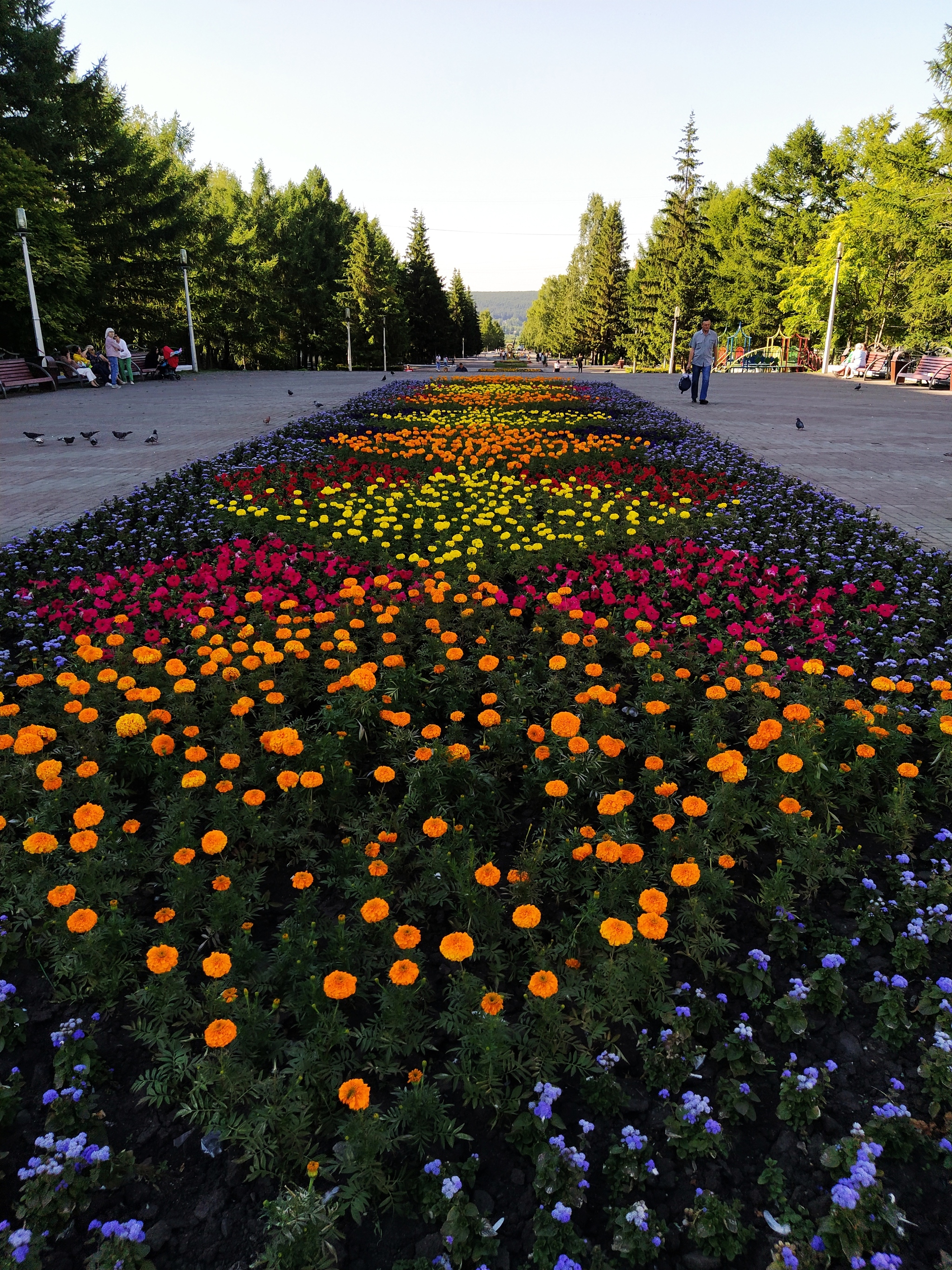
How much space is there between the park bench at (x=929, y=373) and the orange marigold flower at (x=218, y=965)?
1337 inches

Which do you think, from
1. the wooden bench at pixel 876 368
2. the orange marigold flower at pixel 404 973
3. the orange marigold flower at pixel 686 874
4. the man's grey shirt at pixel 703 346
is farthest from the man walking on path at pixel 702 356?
the wooden bench at pixel 876 368

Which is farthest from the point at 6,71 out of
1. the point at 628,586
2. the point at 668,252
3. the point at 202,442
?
the point at 668,252

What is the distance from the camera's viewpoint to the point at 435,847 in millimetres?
2709

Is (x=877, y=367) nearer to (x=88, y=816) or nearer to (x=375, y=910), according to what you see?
(x=375, y=910)

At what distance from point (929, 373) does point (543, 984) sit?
3609cm

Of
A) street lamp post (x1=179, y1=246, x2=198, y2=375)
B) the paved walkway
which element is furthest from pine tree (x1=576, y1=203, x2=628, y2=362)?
the paved walkway

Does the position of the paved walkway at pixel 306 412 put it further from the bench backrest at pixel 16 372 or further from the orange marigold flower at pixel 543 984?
the orange marigold flower at pixel 543 984

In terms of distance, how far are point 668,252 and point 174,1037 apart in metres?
62.6

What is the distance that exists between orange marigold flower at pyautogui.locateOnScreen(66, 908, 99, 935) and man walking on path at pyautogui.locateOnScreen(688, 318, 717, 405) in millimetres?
15881

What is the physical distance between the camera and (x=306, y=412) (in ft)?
52.6

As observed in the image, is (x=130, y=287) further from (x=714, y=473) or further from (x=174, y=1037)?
(x=174, y=1037)

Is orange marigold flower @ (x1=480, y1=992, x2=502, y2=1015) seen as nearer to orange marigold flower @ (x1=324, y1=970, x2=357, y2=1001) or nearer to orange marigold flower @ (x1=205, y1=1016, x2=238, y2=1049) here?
orange marigold flower @ (x1=324, y1=970, x2=357, y2=1001)

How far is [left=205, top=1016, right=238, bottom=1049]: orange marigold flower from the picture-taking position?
1872 millimetres

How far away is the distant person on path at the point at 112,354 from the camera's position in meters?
23.7
